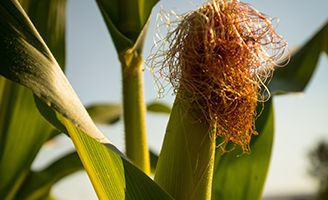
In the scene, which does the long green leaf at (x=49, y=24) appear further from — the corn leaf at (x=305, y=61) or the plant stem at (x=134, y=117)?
the corn leaf at (x=305, y=61)

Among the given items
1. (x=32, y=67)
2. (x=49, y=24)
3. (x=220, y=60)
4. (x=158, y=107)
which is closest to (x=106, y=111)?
(x=158, y=107)

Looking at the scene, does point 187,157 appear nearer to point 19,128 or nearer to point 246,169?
point 246,169

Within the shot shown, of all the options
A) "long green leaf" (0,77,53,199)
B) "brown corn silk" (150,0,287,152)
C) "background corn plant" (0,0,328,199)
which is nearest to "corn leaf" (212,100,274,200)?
"background corn plant" (0,0,328,199)

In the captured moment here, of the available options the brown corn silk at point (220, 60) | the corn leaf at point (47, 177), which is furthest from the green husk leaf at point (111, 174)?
the corn leaf at point (47, 177)

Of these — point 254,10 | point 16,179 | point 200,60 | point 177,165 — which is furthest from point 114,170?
point 16,179

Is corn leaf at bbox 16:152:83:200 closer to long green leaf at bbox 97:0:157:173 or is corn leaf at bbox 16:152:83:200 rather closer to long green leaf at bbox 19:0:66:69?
long green leaf at bbox 19:0:66:69

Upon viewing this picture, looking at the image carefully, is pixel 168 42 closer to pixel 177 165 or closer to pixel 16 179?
pixel 177 165
